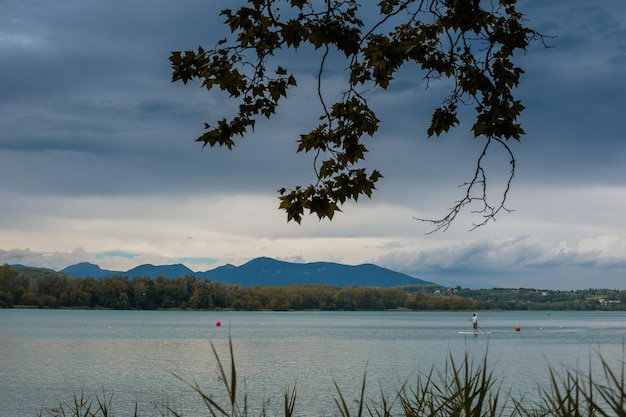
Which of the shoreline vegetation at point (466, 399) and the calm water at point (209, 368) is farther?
the calm water at point (209, 368)

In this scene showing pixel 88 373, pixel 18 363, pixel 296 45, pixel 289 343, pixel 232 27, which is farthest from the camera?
pixel 289 343

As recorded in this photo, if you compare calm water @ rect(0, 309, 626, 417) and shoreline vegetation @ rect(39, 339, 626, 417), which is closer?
shoreline vegetation @ rect(39, 339, 626, 417)

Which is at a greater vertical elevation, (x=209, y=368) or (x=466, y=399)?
(x=466, y=399)

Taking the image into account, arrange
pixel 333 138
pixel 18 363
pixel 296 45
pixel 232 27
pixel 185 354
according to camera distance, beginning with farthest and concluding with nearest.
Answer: pixel 185 354
pixel 18 363
pixel 333 138
pixel 232 27
pixel 296 45

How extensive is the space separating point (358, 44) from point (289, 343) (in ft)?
208

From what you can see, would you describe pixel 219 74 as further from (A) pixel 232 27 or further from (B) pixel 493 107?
(B) pixel 493 107

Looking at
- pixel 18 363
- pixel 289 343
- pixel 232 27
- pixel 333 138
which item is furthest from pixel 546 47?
pixel 289 343

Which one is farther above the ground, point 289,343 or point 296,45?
point 296,45

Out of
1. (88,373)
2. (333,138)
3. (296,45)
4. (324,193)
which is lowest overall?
(88,373)

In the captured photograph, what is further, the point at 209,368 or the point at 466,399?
the point at 209,368

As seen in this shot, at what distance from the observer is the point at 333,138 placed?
349 inches

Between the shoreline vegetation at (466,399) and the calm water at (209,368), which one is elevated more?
the shoreline vegetation at (466,399)

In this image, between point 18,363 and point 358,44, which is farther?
point 18,363

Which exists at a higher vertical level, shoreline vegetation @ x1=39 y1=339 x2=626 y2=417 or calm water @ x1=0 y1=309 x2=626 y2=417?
shoreline vegetation @ x1=39 y1=339 x2=626 y2=417
